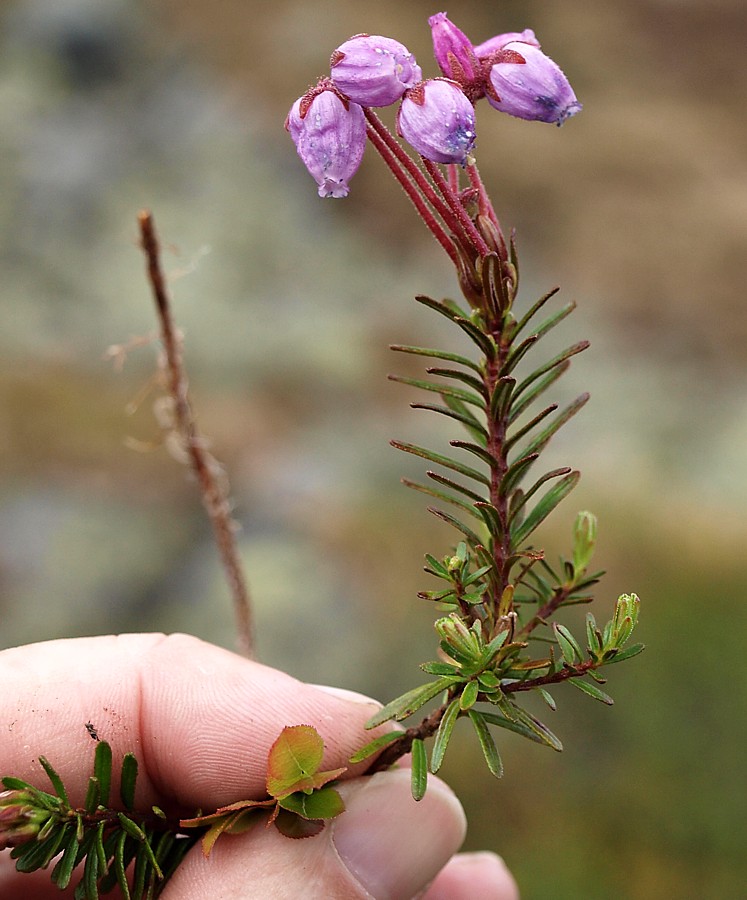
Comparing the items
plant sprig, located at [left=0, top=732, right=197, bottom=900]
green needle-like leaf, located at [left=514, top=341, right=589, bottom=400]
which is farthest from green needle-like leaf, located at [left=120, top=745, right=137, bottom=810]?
green needle-like leaf, located at [left=514, top=341, right=589, bottom=400]

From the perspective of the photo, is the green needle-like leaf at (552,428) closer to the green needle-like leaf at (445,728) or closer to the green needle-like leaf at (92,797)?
the green needle-like leaf at (445,728)

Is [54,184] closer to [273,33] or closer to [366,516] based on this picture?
[273,33]

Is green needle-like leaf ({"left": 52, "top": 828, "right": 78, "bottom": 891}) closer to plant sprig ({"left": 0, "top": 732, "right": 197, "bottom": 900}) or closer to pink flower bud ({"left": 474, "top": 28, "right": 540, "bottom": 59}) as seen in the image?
plant sprig ({"left": 0, "top": 732, "right": 197, "bottom": 900})

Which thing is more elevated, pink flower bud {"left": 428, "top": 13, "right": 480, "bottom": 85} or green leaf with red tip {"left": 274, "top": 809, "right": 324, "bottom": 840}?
pink flower bud {"left": 428, "top": 13, "right": 480, "bottom": 85}

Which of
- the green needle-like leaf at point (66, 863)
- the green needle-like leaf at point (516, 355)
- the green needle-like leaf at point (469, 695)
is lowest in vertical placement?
the green needle-like leaf at point (66, 863)

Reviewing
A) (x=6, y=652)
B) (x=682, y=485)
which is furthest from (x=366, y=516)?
(x=6, y=652)

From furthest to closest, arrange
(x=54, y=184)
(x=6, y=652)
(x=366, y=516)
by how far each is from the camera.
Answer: (x=54, y=184) < (x=366, y=516) < (x=6, y=652)

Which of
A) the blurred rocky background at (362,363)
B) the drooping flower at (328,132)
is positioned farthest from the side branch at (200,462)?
the blurred rocky background at (362,363)
